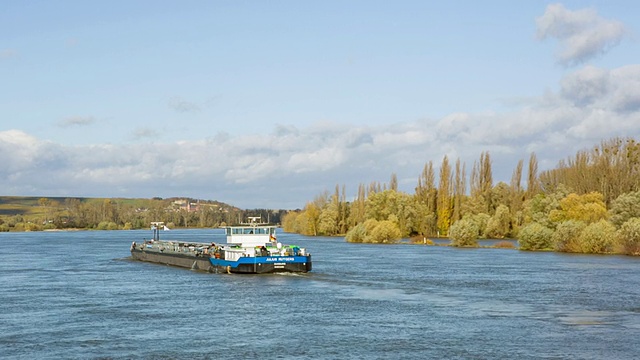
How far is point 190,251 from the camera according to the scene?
3696 inches

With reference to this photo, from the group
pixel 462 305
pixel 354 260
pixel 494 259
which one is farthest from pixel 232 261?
pixel 494 259

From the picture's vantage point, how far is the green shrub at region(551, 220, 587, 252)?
105 metres

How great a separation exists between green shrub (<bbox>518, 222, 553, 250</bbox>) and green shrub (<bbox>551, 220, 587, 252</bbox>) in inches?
202

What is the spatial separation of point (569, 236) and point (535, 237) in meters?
8.76

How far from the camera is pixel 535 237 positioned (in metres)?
114

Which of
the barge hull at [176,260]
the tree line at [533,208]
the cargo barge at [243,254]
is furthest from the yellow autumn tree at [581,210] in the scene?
the barge hull at [176,260]

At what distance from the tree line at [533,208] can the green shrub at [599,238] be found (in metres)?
0.13

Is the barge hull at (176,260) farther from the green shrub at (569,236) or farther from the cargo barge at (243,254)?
the green shrub at (569,236)

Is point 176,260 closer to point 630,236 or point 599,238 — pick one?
point 599,238

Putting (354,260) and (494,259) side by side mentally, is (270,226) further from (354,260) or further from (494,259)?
(494,259)

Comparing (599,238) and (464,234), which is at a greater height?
(464,234)

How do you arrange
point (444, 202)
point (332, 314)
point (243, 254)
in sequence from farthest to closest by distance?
point (444, 202)
point (243, 254)
point (332, 314)

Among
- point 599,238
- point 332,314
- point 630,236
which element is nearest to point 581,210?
point 599,238

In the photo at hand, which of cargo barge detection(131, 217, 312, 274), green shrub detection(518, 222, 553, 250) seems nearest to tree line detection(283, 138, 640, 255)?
green shrub detection(518, 222, 553, 250)
